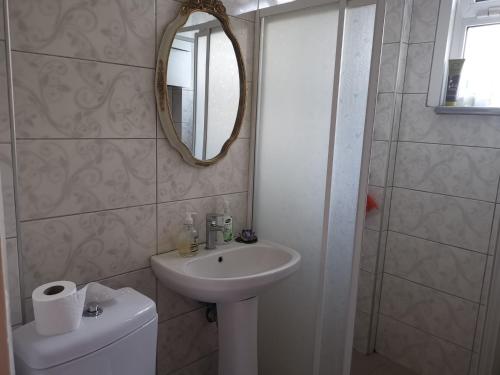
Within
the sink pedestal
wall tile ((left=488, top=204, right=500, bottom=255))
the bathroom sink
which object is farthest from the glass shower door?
wall tile ((left=488, top=204, right=500, bottom=255))

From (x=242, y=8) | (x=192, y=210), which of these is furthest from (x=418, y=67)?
(x=192, y=210)

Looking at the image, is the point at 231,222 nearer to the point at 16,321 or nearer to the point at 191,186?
the point at 191,186

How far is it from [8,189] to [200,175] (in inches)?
28.4

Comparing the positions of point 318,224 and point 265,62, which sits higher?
point 265,62

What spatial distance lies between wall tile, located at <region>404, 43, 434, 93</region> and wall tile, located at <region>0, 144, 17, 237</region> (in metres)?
1.97

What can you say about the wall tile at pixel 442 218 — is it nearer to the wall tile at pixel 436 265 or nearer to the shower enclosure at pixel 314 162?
the wall tile at pixel 436 265

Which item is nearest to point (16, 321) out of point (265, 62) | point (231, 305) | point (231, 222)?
point (231, 305)

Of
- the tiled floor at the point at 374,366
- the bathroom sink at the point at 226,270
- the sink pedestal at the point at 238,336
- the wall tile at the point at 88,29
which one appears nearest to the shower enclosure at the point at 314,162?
the bathroom sink at the point at 226,270

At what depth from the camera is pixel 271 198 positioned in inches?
71.6

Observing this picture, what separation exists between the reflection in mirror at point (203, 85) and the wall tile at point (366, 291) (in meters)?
1.32

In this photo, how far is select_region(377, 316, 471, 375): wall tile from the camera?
2111 millimetres

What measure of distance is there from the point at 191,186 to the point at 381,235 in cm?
131

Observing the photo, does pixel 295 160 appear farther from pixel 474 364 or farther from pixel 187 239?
pixel 474 364

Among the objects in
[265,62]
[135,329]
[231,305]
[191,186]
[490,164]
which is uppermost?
[265,62]
